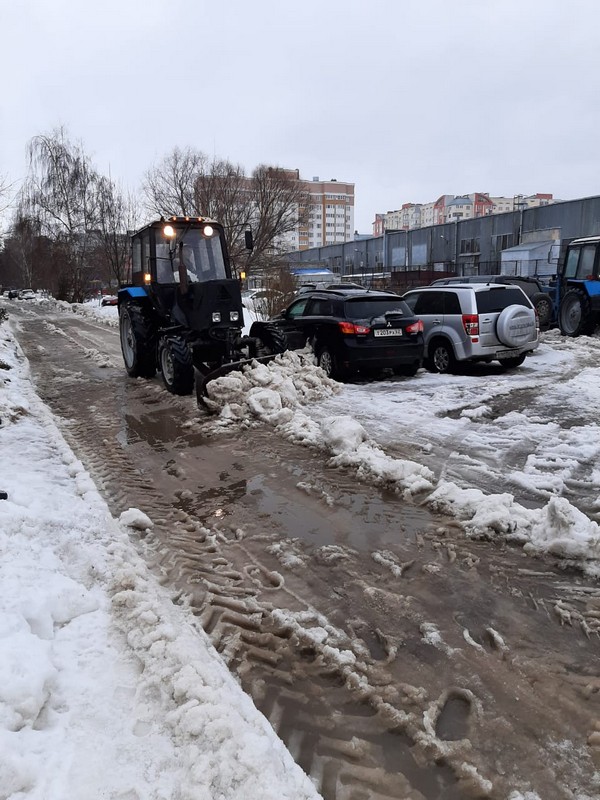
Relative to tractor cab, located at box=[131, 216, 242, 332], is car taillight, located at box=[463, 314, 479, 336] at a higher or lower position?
lower

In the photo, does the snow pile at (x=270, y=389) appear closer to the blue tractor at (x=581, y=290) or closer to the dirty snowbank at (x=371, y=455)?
the dirty snowbank at (x=371, y=455)

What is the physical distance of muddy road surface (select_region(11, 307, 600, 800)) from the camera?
7.29 feet

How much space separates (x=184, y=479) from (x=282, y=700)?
306cm

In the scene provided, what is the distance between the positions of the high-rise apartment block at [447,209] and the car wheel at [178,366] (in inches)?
3900

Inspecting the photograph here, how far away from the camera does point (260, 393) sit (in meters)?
7.66

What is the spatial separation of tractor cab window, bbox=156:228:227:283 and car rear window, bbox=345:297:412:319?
7.41 ft

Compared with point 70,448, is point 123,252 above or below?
above

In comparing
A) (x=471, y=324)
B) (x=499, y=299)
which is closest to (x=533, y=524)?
(x=471, y=324)

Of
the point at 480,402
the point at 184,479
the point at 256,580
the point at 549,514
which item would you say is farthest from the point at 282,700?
the point at 480,402

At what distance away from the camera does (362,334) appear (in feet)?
30.9

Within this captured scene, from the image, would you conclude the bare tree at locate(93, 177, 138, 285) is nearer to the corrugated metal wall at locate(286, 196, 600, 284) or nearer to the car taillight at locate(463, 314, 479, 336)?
the corrugated metal wall at locate(286, 196, 600, 284)

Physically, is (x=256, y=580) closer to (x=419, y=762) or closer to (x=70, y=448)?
(x=419, y=762)

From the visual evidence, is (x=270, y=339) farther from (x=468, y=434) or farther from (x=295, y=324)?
(x=468, y=434)

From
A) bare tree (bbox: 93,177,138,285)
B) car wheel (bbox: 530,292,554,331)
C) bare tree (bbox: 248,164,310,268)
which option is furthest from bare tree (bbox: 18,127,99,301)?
car wheel (bbox: 530,292,554,331)
